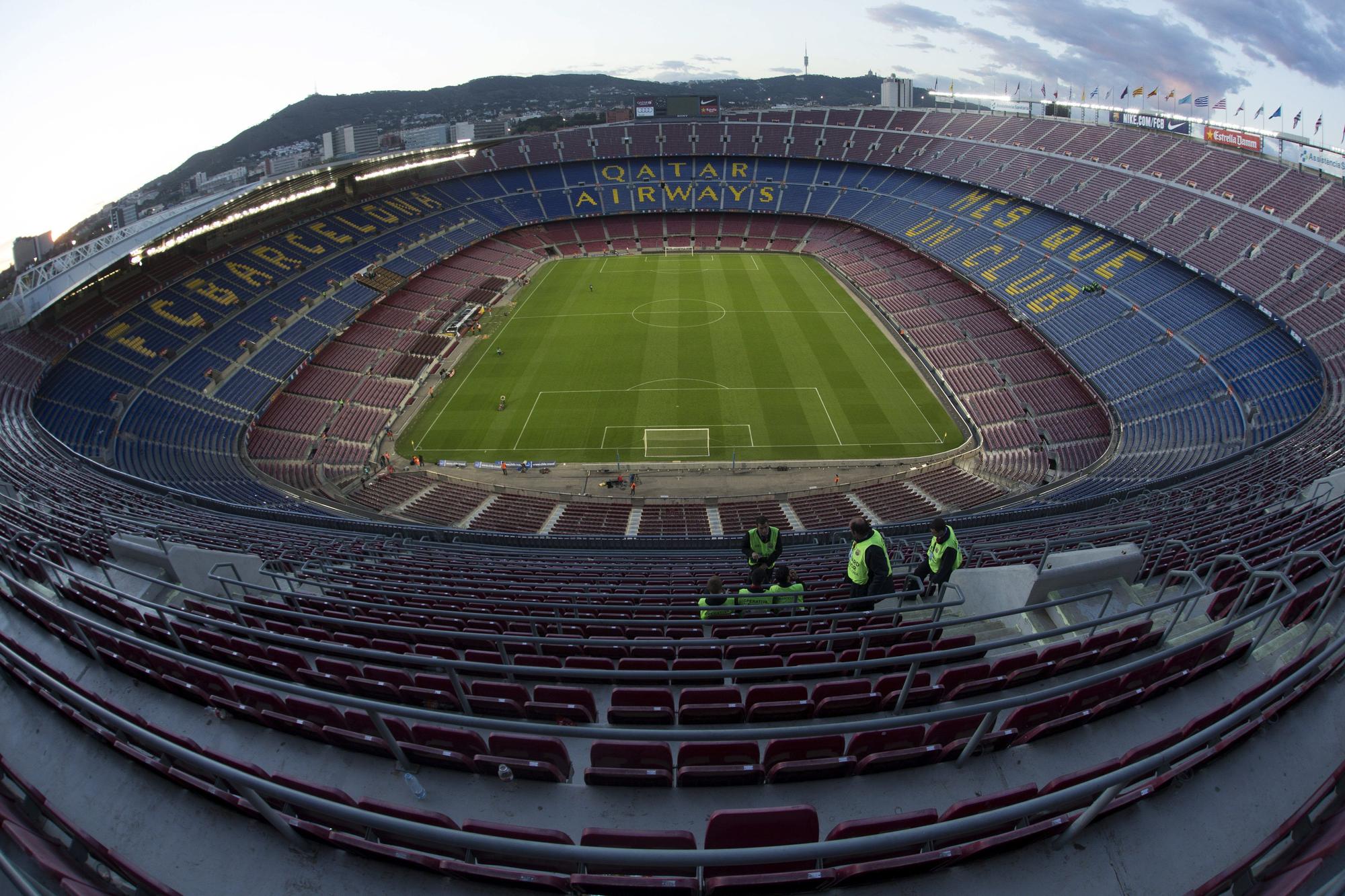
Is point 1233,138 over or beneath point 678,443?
over

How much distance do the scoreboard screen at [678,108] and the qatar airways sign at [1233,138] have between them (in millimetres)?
50388

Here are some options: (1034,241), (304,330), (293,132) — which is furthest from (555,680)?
(293,132)

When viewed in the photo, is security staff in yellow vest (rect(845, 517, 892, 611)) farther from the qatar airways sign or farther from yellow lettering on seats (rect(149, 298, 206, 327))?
the qatar airways sign

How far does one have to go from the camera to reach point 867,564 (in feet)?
32.1

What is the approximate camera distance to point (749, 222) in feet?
236

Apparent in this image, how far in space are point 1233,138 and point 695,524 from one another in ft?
153

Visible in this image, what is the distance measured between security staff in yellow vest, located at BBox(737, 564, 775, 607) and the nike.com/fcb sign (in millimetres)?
60657

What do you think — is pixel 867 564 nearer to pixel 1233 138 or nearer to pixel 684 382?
pixel 684 382

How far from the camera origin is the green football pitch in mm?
34500

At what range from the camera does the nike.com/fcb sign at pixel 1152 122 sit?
55719mm

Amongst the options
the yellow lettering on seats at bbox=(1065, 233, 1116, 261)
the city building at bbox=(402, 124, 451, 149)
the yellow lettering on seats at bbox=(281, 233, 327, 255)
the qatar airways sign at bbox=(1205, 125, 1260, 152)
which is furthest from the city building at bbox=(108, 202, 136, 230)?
the qatar airways sign at bbox=(1205, 125, 1260, 152)

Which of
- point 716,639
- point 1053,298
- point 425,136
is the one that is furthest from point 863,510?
point 425,136

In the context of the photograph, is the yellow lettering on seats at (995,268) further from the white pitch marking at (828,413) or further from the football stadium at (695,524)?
the white pitch marking at (828,413)

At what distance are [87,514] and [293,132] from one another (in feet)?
664
